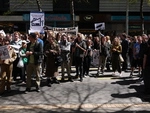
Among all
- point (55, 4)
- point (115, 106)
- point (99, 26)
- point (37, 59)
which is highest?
point (55, 4)

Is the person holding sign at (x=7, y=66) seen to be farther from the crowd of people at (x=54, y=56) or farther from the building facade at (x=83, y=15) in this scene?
the building facade at (x=83, y=15)

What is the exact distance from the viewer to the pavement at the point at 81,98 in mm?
8008

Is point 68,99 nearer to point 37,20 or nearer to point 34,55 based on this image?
point 34,55

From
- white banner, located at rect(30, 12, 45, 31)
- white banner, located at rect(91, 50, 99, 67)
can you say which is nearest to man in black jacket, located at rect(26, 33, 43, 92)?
white banner, located at rect(30, 12, 45, 31)

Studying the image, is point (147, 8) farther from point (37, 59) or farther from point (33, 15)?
point (37, 59)

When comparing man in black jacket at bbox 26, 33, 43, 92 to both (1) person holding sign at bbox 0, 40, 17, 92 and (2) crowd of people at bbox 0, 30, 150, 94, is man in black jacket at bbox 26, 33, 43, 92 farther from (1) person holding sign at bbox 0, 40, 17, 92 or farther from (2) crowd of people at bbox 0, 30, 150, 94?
(1) person holding sign at bbox 0, 40, 17, 92

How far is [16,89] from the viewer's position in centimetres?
1038

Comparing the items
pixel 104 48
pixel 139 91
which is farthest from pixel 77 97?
pixel 104 48

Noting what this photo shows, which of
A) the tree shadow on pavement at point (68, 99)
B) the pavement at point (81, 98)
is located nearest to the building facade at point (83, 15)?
the pavement at point (81, 98)

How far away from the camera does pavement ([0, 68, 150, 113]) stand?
8.01 m

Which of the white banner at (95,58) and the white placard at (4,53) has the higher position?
the white placard at (4,53)

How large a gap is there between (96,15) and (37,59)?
21.7 m

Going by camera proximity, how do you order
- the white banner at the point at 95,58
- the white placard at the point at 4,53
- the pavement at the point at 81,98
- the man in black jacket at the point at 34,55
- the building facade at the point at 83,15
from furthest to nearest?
1. the building facade at the point at 83,15
2. the white banner at the point at 95,58
3. the man in black jacket at the point at 34,55
4. the white placard at the point at 4,53
5. the pavement at the point at 81,98

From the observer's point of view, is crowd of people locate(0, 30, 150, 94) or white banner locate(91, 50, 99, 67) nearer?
crowd of people locate(0, 30, 150, 94)
